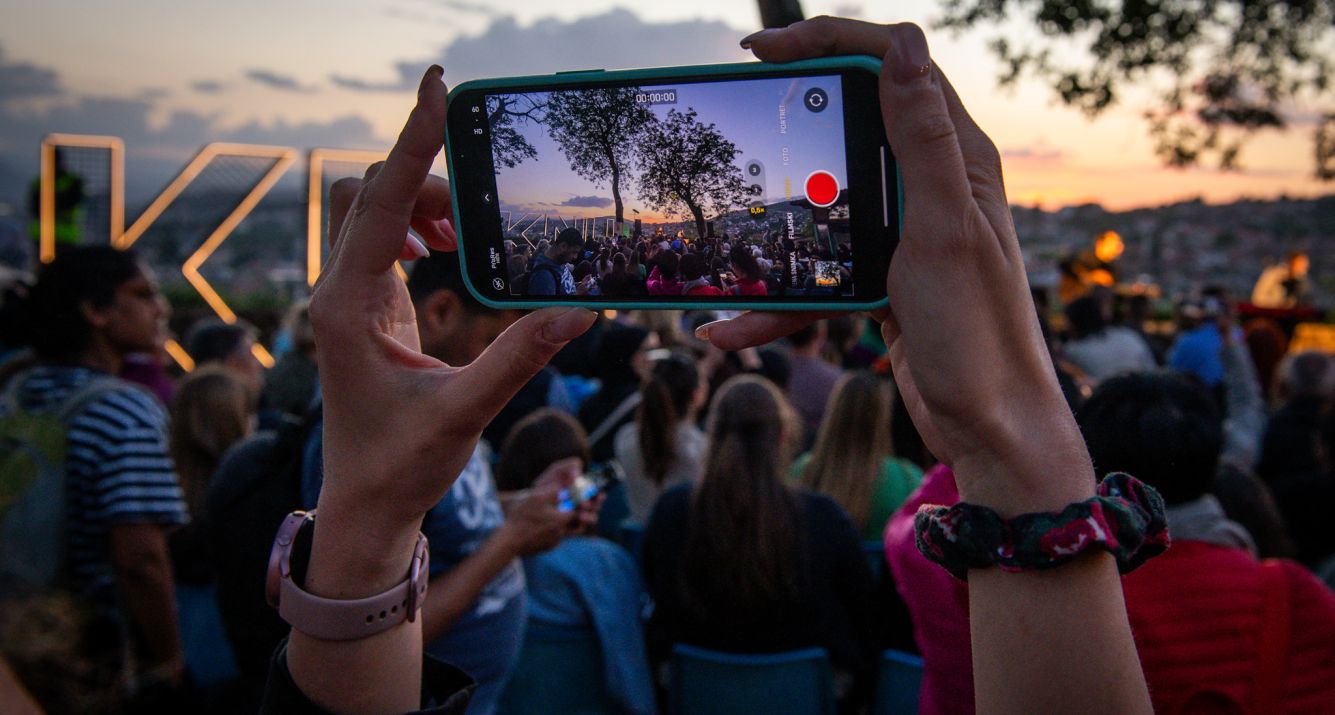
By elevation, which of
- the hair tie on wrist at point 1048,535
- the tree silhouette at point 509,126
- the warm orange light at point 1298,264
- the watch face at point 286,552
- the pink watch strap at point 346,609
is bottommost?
the pink watch strap at point 346,609

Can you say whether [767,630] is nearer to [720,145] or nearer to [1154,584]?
[1154,584]

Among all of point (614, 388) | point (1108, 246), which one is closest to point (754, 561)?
point (614, 388)

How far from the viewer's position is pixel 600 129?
1.22 meters

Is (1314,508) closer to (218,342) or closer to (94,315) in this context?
(94,315)

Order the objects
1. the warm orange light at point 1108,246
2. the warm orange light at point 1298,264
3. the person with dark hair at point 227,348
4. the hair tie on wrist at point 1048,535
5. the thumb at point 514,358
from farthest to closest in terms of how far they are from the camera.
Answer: the warm orange light at point 1298,264, the warm orange light at point 1108,246, the person with dark hair at point 227,348, the thumb at point 514,358, the hair tie on wrist at point 1048,535

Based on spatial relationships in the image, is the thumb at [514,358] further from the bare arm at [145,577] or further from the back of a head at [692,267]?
the bare arm at [145,577]

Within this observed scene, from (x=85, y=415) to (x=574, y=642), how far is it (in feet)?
5.56

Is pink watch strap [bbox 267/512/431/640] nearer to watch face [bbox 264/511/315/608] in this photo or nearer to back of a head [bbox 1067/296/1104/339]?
watch face [bbox 264/511/315/608]

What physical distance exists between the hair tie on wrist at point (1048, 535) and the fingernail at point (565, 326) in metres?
0.44

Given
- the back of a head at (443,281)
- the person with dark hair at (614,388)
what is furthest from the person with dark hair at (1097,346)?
the back of a head at (443,281)

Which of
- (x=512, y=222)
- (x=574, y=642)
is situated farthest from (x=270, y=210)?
(x=512, y=222)

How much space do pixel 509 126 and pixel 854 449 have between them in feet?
9.46

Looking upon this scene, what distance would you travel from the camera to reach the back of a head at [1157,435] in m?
1.98

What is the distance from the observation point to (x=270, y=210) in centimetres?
1139
